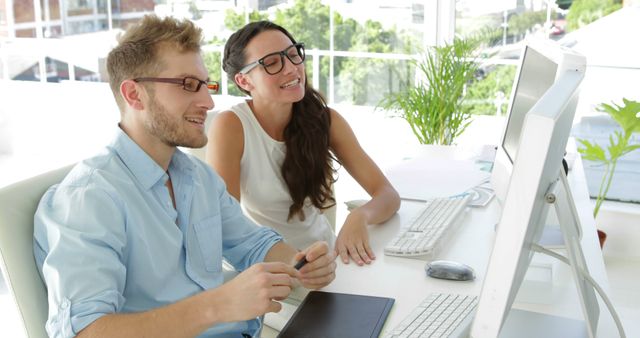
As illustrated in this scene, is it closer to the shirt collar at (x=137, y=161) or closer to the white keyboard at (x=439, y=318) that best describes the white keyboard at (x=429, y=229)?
the white keyboard at (x=439, y=318)

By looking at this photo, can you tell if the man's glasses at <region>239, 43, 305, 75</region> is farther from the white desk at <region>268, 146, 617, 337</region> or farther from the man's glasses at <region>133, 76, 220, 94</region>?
the man's glasses at <region>133, 76, 220, 94</region>

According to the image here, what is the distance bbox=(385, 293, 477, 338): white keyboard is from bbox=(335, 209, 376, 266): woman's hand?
29 cm

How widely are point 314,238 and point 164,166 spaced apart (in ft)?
2.69

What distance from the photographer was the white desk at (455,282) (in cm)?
151

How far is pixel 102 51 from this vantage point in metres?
6.23

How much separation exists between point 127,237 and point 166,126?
0.79ft

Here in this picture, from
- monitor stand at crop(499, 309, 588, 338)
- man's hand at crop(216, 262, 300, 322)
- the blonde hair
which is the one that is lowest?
monitor stand at crop(499, 309, 588, 338)

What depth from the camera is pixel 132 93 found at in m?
1.52

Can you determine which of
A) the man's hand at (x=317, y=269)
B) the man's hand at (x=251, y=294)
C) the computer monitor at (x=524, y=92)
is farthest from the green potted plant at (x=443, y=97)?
the man's hand at (x=251, y=294)

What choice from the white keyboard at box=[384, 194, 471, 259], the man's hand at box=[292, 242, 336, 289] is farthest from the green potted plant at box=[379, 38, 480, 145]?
the man's hand at box=[292, 242, 336, 289]

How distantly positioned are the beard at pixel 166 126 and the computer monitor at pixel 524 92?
2.38 ft

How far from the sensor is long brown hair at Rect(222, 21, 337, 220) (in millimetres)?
2244

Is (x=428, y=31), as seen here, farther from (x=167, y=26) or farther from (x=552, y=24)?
(x=167, y=26)

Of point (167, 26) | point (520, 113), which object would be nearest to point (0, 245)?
point (167, 26)
